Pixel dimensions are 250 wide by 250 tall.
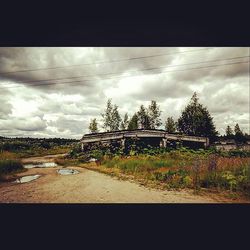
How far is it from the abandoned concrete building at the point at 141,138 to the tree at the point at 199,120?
1640cm

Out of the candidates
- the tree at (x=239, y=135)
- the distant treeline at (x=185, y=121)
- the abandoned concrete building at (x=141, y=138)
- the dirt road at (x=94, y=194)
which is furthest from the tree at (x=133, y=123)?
the dirt road at (x=94, y=194)

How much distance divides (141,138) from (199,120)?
19802mm

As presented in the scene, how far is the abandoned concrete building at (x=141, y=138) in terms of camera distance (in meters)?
18.4

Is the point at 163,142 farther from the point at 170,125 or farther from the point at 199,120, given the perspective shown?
the point at 170,125

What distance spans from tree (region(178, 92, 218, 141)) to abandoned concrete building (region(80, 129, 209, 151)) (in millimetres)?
16402

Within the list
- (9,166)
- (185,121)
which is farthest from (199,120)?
(9,166)

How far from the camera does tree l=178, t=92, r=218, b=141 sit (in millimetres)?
35781

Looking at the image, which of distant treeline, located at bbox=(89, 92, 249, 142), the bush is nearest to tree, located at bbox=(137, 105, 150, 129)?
distant treeline, located at bbox=(89, 92, 249, 142)

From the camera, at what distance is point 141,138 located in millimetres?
18906

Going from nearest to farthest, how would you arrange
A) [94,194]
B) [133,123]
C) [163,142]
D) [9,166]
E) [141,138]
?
[94,194] < [9,166] < [163,142] < [141,138] < [133,123]

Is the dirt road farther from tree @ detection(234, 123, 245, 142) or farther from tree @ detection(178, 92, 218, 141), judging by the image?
tree @ detection(234, 123, 245, 142)
